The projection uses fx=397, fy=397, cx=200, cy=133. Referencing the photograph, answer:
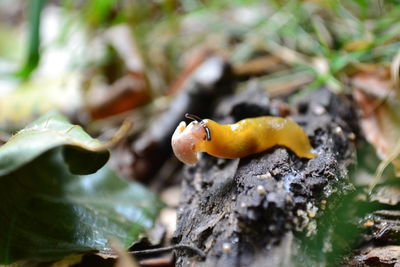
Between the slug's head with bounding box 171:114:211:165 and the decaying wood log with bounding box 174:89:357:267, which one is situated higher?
the slug's head with bounding box 171:114:211:165

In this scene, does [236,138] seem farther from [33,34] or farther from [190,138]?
[33,34]

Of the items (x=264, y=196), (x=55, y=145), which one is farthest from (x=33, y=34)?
(x=264, y=196)

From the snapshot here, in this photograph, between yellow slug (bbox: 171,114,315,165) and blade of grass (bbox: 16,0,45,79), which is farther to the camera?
blade of grass (bbox: 16,0,45,79)

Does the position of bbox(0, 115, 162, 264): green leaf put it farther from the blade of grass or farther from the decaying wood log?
the blade of grass

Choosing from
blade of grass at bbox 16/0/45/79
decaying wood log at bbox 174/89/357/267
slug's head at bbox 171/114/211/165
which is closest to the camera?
decaying wood log at bbox 174/89/357/267

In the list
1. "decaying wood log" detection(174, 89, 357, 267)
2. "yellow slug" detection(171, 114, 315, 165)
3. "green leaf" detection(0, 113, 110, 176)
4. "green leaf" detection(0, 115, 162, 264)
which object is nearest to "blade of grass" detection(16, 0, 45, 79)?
"green leaf" detection(0, 115, 162, 264)

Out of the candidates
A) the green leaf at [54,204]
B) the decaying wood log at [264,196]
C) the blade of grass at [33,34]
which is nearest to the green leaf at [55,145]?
the green leaf at [54,204]

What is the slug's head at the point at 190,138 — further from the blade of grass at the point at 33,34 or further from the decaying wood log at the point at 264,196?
the blade of grass at the point at 33,34
